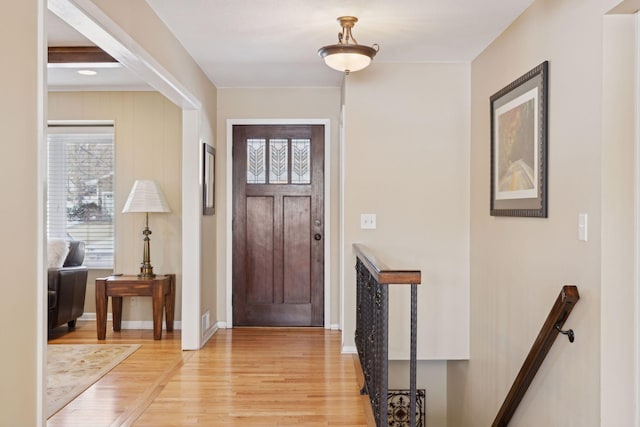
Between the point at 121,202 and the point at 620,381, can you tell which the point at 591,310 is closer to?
the point at 620,381

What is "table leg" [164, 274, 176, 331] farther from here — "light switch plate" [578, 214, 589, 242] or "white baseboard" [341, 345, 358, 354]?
"light switch plate" [578, 214, 589, 242]

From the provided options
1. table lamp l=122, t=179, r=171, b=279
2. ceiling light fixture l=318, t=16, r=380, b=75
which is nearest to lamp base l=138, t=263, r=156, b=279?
table lamp l=122, t=179, r=171, b=279

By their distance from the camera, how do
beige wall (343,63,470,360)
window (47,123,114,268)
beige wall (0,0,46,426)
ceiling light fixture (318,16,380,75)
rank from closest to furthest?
beige wall (0,0,46,426), ceiling light fixture (318,16,380,75), beige wall (343,63,470,360), window (47,123,114,268)

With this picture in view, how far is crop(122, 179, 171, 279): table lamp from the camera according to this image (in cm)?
499

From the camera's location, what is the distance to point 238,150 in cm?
536

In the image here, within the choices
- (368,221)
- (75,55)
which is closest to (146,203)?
(75,55)

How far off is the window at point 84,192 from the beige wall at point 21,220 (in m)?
3.92

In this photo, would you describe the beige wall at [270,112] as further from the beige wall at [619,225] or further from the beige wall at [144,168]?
the beige wall at [619,225]

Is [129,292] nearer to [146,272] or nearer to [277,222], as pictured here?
[146,272]

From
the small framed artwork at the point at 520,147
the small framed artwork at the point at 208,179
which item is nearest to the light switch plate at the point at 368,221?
the small framed artwork at the point at 520,147

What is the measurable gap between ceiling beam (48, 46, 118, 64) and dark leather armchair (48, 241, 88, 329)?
1.96 meters

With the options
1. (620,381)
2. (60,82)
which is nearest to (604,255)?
(620,381)

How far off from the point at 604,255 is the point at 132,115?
453 centimetres

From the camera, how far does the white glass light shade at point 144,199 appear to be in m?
4.99
